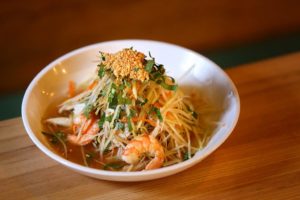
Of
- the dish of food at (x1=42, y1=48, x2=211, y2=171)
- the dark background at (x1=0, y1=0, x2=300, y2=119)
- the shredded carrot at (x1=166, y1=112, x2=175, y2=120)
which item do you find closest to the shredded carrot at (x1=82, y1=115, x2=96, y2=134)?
the dish of food at (x1=42, y1=48, x2=211, y2=171)

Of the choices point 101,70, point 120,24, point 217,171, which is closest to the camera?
point 217,171

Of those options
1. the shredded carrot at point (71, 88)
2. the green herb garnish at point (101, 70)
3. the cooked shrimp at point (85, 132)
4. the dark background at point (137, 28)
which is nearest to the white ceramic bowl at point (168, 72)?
the shredded carrot at point (71, 88)

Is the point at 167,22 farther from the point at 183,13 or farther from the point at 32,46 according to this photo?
the point at 32,46

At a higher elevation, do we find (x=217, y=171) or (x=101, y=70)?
(x=101, y=70)

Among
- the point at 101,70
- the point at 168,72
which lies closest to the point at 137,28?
the point at 168,72

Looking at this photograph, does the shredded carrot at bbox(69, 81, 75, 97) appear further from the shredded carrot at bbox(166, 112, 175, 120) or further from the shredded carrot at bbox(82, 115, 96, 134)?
the shredded carrot at bbox(166, 112, 175, 120)

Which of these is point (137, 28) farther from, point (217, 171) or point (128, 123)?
point (217, 171)
